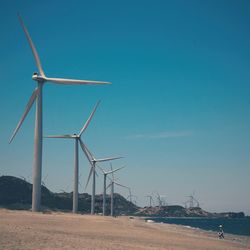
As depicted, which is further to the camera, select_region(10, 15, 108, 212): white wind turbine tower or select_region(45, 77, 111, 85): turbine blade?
select_region(45, 77, 111, 85): turbine blade

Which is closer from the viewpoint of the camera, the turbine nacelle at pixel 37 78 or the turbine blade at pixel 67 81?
the turbine blade at pixel 67 81

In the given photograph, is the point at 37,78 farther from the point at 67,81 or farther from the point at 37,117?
the point at 37,117

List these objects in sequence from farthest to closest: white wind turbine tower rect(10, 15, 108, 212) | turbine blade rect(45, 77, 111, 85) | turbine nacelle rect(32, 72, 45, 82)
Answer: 1. turbine nacelle rect(32, 72, 45, 82)
2. turbine blade rect(45, 77, 111, 85)
3. white wind turbine tower rect(10, 15, 108, 212)

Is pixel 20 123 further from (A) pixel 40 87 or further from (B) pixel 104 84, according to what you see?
(B) pixel 104 84

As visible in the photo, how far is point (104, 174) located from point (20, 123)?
81598 mm

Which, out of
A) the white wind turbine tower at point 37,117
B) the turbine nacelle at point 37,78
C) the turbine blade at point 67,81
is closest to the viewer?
the white wind turbine tower at point 37,117

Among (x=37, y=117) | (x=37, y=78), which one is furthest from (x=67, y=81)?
(x=37, y=117)

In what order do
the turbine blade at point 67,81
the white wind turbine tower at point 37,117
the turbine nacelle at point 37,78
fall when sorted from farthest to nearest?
the turbine nacelle at point 37,78, the turbine blade at point 67,81, the white wind turbine tower at point 37,117

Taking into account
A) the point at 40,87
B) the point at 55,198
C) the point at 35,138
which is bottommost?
the point at 55,198

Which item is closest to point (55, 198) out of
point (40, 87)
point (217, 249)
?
point (40, 87)

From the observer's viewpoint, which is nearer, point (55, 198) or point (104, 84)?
point (104, 84)

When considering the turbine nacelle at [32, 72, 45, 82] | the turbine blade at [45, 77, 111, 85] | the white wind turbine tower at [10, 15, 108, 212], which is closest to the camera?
the white wind turbine tower at [10, 15, 108, 212]

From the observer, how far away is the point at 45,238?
22500mm

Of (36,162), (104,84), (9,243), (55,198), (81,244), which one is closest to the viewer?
(9,243)
